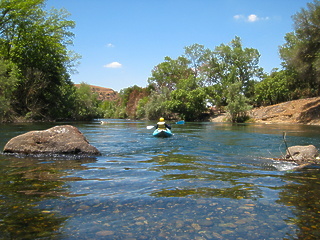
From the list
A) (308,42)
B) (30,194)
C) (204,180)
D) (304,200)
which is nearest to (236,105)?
(308,42)

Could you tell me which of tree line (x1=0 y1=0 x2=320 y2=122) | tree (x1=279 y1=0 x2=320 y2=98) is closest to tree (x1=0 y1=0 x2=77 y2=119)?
tree line (x1=0 y1=0 x2=320 y2=122)

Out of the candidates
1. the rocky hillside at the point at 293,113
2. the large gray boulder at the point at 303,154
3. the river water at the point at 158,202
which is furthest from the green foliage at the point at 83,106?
the large gray boulder at the point at 303,154

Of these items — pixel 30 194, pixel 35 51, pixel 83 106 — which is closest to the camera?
pixel 30 194

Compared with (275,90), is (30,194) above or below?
below

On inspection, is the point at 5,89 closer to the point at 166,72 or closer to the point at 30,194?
the point at 30,194

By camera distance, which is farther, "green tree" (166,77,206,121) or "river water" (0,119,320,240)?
"green tree" (166,77,206,121)

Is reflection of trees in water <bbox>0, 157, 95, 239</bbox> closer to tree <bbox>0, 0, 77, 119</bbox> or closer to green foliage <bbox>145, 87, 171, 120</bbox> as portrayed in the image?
tree <bbox>0, 0, 77, 119</bbox>

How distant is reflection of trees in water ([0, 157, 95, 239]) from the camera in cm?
347

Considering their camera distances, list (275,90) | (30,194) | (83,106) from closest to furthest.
Answer: (30,194) → (275,90) → (83,106)

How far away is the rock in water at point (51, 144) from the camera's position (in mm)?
9750

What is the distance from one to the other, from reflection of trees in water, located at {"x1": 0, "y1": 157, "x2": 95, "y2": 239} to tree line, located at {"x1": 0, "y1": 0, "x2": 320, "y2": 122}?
83.6ft

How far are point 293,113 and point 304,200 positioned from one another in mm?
41076

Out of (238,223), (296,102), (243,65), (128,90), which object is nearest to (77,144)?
(238,223)

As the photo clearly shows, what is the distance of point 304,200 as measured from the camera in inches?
185
